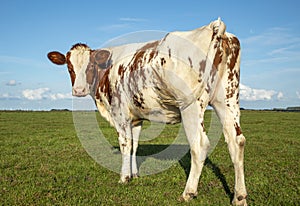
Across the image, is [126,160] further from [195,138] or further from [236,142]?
[236,142]

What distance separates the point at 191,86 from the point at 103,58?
3.04 metres

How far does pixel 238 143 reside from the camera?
18.6 ft

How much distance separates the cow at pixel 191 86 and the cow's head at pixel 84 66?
0.74 m

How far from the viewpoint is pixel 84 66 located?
780cm

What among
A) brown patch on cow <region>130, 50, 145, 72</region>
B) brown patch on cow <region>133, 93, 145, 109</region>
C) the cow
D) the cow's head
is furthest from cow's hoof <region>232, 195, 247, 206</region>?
the cow's head

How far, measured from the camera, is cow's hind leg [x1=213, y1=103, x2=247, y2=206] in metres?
5.62

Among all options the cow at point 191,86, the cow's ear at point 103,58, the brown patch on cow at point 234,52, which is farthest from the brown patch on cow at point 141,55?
the brown patch on cow at point 234,52

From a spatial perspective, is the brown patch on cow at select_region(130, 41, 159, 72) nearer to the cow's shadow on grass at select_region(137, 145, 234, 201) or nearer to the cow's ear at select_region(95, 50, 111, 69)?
the cow's ear at select_region(95, 50, 111, 69)

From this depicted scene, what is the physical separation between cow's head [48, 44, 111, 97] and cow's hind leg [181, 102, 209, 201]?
9.31 ft

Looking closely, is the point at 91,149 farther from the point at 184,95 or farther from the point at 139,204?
the point at 184,95

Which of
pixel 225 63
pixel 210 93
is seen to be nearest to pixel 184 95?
pixel 210 93

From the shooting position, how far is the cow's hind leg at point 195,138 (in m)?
5.55

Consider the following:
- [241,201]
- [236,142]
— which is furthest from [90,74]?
[241,201]

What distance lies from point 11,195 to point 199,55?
4.17 metres
